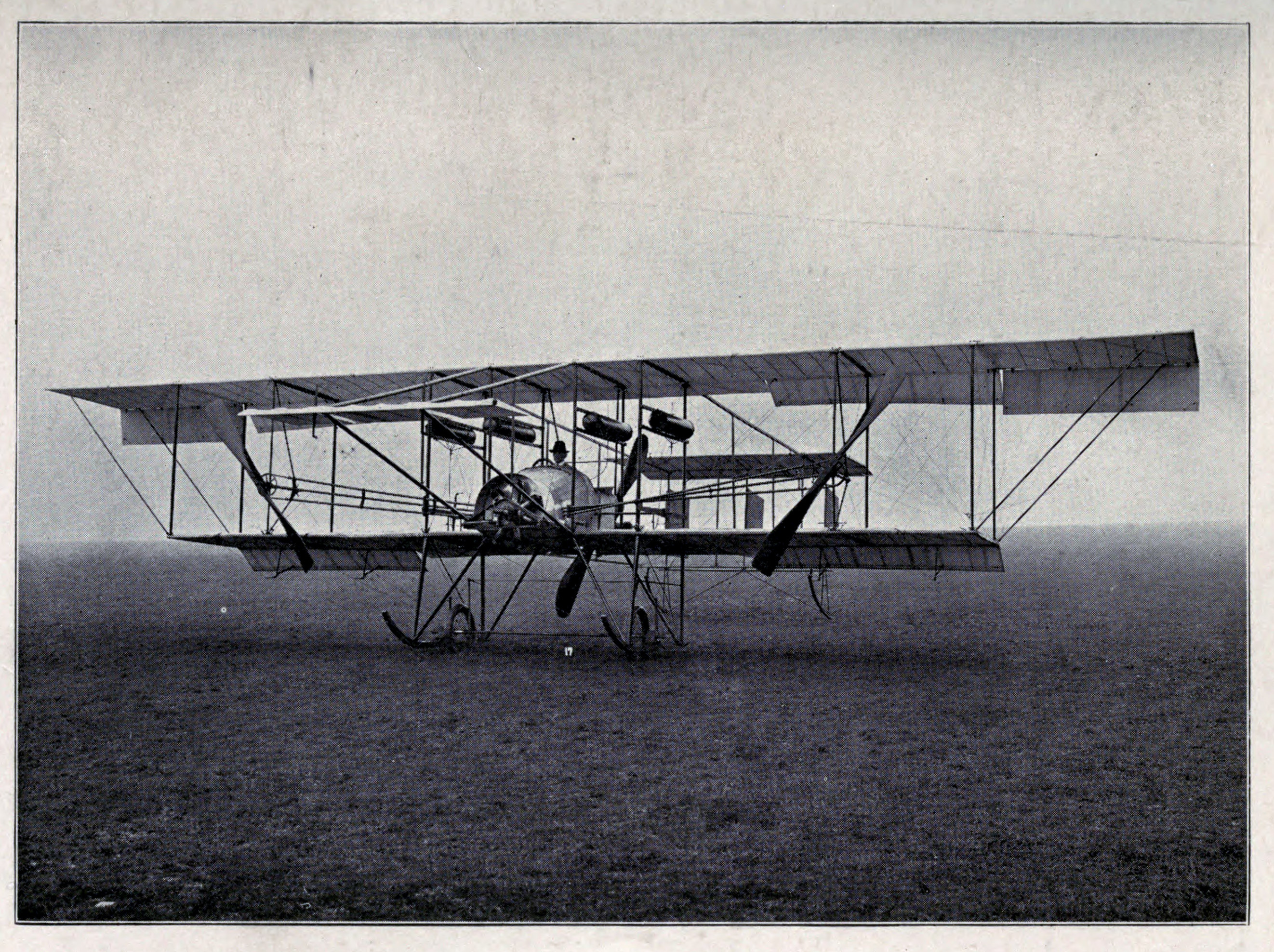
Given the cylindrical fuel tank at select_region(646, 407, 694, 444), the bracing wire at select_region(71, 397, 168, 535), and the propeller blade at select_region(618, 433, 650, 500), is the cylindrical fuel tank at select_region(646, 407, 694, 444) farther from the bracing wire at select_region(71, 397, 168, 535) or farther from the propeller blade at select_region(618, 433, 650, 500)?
the bracing wire at select_region(71, 397, 168, 535)

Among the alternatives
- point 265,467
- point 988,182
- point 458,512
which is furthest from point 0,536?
point 265,467

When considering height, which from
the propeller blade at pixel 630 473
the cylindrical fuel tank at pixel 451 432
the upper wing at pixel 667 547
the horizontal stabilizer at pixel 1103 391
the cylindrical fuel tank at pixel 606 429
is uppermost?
the horizontal stabilizer at pixel 1103 391

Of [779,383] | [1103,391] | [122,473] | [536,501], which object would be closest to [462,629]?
[536,501]

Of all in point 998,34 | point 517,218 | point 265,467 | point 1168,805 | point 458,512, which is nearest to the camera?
point 1168,805

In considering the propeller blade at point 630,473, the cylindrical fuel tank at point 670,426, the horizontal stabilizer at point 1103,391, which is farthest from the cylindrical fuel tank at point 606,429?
the horizontal stabilizer at point 1103,391

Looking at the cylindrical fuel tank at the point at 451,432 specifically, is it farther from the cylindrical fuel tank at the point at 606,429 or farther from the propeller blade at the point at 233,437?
the propeller blade at the point at 233,437

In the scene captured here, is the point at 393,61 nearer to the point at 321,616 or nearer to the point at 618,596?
the point at 321,616

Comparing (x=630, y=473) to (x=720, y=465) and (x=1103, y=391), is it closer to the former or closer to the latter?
(x=720, y=465)

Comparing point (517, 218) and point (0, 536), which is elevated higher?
point (517, 218)
